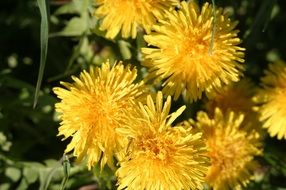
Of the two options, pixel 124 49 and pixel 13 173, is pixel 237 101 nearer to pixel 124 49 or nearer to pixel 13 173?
pixel 124 49

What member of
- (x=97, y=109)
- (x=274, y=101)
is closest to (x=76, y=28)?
(x=97, y=109)

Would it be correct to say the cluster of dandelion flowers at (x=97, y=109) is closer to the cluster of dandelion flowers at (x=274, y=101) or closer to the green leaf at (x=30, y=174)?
the green leaf at (x=30, y=174)

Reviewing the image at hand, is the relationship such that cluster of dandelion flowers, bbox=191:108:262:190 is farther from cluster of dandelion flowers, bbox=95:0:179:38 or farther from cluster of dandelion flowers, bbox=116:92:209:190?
cluster of dandelion flowers, bbox=95:0:179:38

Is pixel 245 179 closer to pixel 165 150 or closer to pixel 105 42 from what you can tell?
pixel 165 150

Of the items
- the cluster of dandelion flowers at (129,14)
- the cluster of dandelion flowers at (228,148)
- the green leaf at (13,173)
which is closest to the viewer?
the cluster of dandelion flowers at (129,14)

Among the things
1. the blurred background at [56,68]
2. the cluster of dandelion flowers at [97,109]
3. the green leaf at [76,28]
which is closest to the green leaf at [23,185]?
the blurred background at [56,68]

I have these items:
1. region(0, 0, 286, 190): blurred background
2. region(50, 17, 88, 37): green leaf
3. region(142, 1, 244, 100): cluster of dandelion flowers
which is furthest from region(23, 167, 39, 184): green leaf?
region(142, 1, 244, 100): cluster of dandelion flowers
